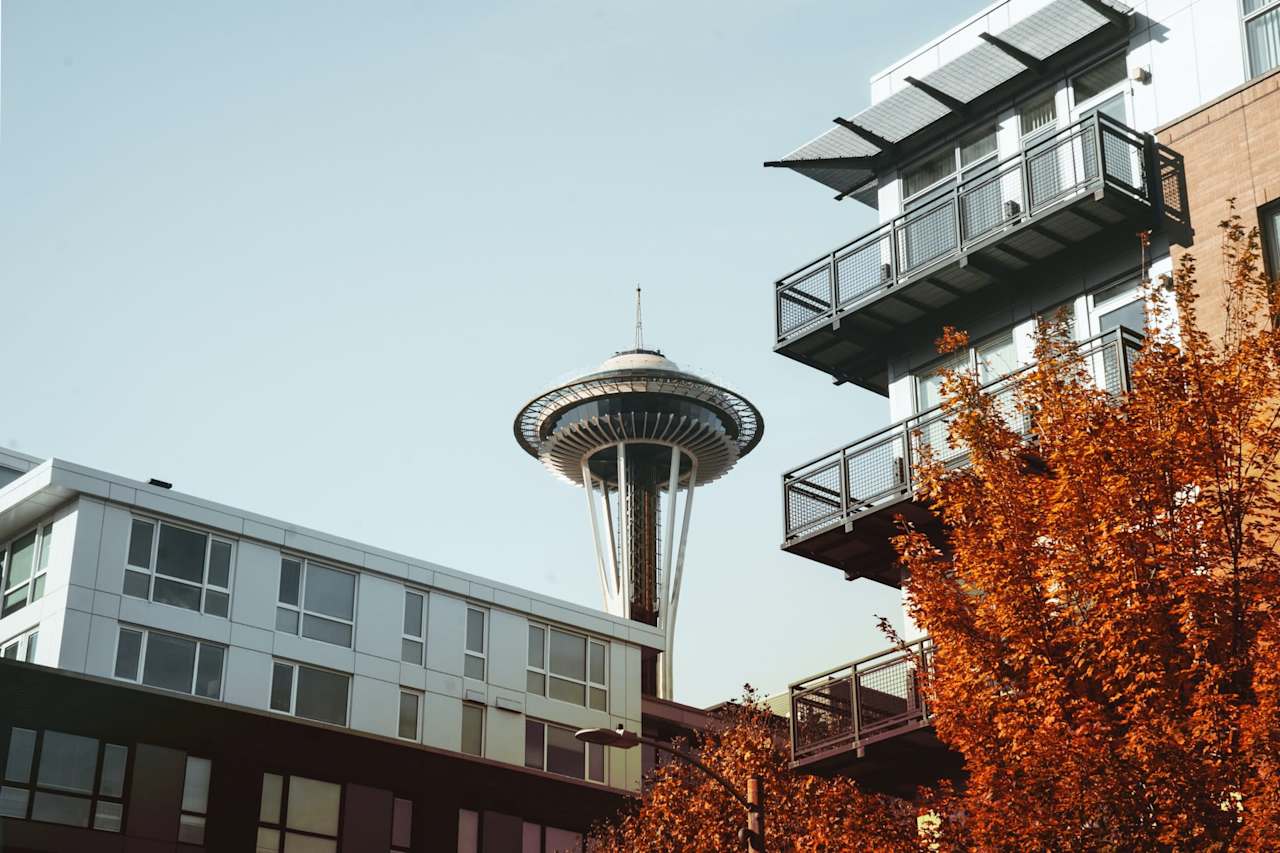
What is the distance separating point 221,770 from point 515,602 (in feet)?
42.9

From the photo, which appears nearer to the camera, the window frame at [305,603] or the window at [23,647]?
the window at [23,647]

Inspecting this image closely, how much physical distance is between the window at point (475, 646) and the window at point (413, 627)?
64.3 inches

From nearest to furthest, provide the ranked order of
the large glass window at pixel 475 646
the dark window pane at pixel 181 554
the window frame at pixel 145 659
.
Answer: the window frame at pixel 145 659 → the dark window pane at pixel 181 554 → the large glass window at pixel 475 646

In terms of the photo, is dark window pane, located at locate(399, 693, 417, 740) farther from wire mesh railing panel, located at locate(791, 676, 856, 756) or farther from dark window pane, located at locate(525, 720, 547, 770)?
wire mesh railing panel, located at locate(791, 676, 856, 756)

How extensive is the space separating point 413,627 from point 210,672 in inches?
282

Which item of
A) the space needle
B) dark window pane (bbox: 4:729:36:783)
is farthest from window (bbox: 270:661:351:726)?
the space needle

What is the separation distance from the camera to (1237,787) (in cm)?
1534

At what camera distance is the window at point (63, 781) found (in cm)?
3972

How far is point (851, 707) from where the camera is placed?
2806 cm

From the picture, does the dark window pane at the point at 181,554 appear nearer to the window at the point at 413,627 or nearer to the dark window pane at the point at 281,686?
the dark window pane at the point at 281,686

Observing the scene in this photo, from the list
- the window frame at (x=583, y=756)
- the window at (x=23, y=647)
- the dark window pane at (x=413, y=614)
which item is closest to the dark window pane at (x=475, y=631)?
the dark window pane at (x=413, y=614)

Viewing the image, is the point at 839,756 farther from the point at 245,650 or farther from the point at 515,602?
the point at 515,602

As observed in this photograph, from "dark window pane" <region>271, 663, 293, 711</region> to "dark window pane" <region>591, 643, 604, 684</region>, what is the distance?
1160 cm

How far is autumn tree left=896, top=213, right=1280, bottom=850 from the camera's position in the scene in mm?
15500
